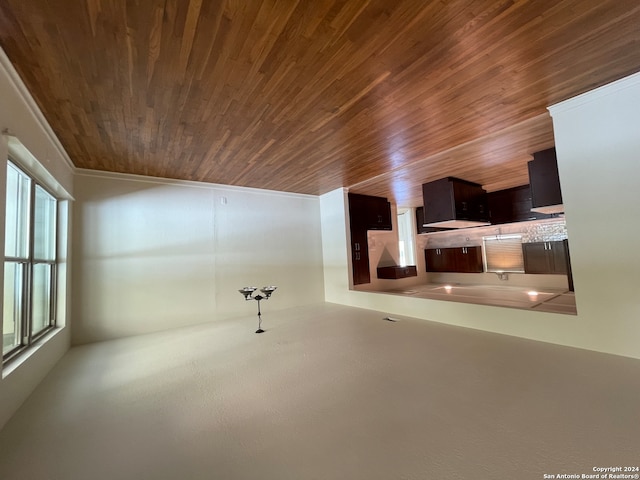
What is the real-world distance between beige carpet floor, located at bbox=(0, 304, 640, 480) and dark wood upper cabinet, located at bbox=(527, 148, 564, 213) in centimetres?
188

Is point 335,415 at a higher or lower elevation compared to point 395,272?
lower

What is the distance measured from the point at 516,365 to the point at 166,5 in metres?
3.77

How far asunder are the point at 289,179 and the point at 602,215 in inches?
162

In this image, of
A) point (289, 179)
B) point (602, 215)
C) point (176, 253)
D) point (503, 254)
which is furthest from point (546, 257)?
point (176, 253)

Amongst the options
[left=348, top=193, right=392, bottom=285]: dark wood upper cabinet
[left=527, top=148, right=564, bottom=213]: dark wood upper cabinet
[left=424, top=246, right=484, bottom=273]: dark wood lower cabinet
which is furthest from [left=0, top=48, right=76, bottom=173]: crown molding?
[left=424, top=246, right=484, bottom=273]: dark wood lower cabinet

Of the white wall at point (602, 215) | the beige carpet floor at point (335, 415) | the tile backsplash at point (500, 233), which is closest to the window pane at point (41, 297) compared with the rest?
the beige carpet floor at point (335, 415)

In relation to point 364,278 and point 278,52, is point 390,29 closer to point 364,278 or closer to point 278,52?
point 278,52

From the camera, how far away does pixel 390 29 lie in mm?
1650

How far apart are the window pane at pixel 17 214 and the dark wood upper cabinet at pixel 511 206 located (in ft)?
24.1

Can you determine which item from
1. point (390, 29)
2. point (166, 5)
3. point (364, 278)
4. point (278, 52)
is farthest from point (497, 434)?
point (364, 278)

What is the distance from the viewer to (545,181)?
138 inches

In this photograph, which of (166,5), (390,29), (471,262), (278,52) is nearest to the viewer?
(166,5)

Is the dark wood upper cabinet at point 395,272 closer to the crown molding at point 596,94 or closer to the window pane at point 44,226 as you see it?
the crown molding at point 596,94

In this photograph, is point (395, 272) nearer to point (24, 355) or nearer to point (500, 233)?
point (500, 233)
